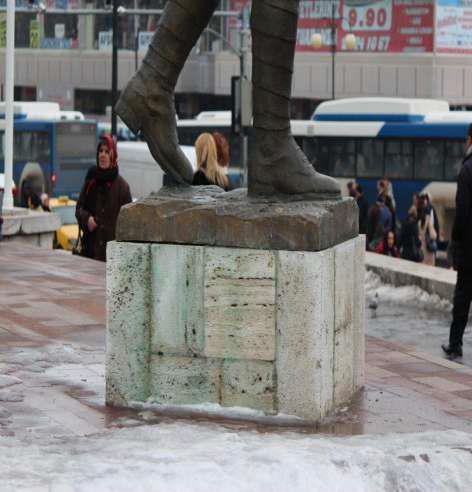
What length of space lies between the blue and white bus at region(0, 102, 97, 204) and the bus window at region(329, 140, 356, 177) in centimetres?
747

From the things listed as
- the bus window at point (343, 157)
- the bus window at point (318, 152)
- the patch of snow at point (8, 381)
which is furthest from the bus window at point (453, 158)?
the patch of snow at point (8, 381)

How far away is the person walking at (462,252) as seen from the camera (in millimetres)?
10258

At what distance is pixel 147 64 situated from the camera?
6.91m

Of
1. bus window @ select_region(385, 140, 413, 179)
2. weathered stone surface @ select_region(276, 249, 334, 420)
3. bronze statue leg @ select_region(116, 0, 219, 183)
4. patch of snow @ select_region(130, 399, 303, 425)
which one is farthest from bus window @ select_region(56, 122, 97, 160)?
weathered stone surface @ select_region(276, 249, 334, 420)

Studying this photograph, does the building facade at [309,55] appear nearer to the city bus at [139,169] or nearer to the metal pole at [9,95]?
the city bus at [139,169]

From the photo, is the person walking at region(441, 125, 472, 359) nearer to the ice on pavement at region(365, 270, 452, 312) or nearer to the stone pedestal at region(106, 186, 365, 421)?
the ice on pavement at region(365, 270, 452, 312)

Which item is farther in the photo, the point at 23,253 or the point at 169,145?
the point at 23,253

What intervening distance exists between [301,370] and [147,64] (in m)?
1.58

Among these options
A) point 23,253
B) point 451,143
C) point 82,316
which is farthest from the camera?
point 451,143

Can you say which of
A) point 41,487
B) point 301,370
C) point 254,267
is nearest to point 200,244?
point 254,267

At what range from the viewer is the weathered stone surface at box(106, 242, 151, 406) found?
6.61 m

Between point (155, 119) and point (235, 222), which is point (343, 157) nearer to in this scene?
point (155, 119)

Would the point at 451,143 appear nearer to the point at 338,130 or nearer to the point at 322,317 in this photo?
the point at 338,130

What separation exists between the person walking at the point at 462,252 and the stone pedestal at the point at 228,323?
362 cm
